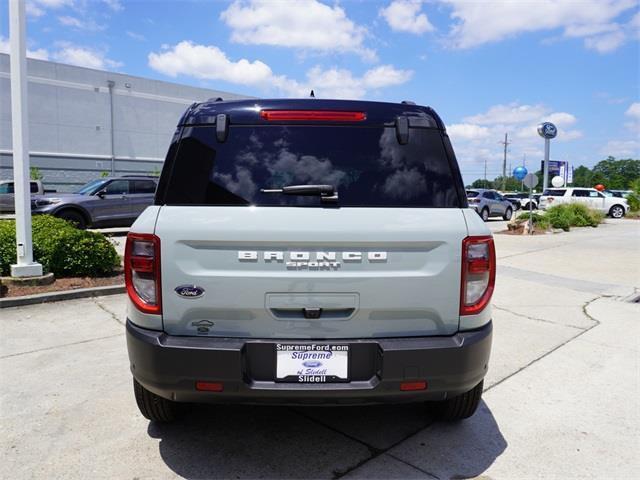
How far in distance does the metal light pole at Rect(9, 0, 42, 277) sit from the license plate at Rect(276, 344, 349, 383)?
18.0 ft

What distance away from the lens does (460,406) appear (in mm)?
3131

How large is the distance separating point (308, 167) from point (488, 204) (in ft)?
80.1

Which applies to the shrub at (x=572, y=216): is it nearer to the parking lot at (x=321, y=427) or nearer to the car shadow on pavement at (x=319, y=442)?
the parking lot at (x=321, y=427)

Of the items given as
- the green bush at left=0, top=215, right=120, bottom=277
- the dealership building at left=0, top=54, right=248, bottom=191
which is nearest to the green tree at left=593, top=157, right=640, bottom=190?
the dealership building at left=0, top=54, right=248, bottom=191

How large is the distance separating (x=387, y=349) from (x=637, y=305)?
20.1 ft

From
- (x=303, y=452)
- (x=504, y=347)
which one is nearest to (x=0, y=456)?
(x=303, y=452)

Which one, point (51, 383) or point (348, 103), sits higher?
point (348, 103)

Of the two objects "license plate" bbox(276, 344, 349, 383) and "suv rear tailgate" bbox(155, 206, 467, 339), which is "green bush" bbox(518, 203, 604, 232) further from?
"license plate" bbox(276, 344, 349, 383)

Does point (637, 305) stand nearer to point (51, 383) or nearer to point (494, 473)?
point (494, 473)

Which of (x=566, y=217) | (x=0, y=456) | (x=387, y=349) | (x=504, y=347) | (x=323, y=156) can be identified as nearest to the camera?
(x=387, y=349)

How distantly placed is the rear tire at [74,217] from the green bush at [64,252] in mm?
5577

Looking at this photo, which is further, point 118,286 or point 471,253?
point 118,286

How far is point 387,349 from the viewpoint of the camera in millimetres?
2426

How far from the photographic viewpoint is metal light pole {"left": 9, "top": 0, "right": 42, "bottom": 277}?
6.38 metres
